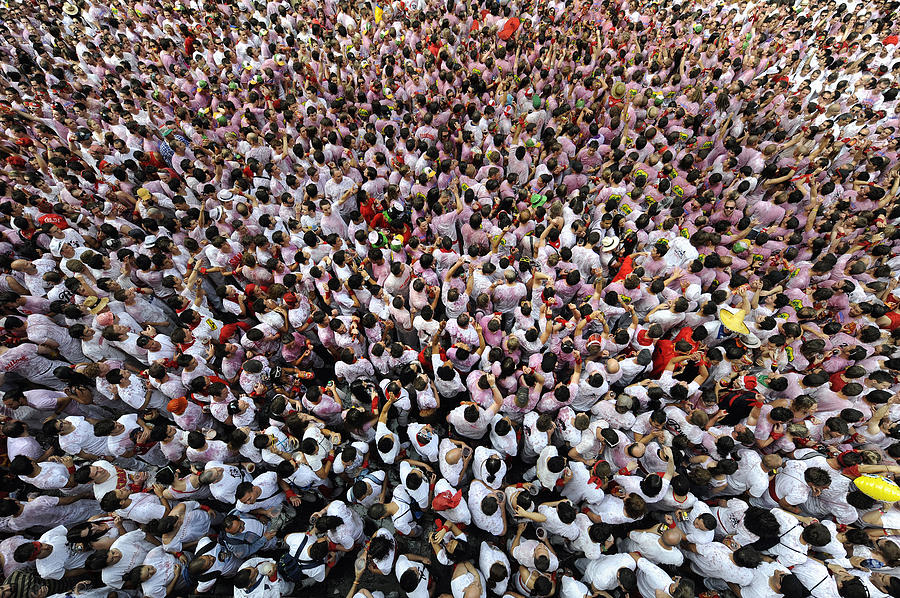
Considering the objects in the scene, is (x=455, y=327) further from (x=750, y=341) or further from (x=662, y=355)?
(x=750, y=341)

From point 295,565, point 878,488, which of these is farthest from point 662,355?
point 295,565

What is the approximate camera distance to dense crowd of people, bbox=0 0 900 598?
13.8ft

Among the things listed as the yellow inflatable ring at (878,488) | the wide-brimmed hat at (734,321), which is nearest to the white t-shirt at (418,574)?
the yellow inflatable ring at (878,488)

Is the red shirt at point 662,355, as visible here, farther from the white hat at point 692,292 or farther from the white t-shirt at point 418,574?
the white t-shirt at point 418,574

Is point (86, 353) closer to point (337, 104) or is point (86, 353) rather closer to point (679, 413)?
point (337, 104)

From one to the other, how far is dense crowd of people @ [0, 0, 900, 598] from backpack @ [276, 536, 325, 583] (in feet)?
0.14

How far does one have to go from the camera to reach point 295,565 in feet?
13.6

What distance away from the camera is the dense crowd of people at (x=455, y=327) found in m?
4.20

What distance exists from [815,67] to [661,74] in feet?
13.9

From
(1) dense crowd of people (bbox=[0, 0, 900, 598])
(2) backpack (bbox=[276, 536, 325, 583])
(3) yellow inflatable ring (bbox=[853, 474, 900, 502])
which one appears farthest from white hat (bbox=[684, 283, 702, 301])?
(2) backpack (bbox=[276, 536, 325, 583])

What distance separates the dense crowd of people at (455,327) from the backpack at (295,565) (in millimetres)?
41

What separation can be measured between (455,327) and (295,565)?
11.2 feet

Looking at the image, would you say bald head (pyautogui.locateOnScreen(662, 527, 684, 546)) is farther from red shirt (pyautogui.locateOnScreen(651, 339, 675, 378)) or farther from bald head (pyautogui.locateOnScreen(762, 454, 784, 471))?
red shirt (pyautogui.locateOnScreen(651, 339, 675, 378))

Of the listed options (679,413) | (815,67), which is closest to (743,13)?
(815,67)
